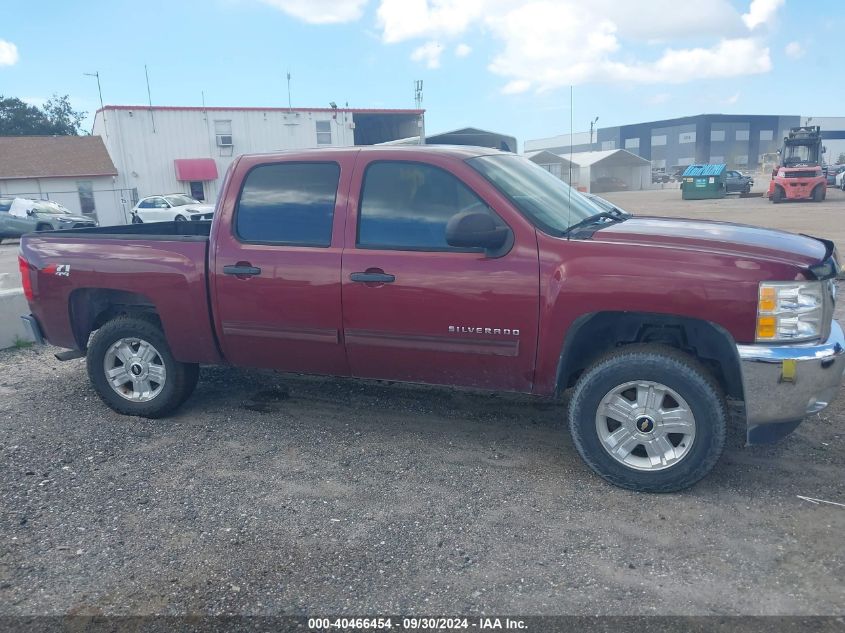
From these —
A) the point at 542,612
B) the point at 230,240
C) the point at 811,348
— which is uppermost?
the point at 230,240

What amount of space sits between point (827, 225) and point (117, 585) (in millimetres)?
20076

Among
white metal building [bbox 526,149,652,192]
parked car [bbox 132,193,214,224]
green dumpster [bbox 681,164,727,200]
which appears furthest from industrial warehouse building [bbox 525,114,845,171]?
parked car [bbox 132,193,214,224]

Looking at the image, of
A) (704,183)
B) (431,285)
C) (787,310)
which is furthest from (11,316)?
(704,183)

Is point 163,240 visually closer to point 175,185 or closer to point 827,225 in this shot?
point 827,225

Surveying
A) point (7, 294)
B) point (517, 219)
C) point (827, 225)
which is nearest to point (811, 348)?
point (517, 219)

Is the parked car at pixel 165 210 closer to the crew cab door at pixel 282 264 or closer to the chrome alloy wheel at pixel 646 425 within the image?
the crew cab door at pixel 282 264

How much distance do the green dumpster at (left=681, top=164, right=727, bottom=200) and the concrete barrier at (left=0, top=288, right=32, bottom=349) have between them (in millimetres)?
36655

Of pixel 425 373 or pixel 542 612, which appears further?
pixel 425 373

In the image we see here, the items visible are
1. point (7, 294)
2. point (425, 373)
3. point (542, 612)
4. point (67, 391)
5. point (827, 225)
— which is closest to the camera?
point (542, 612)

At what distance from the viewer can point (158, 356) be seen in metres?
5.04

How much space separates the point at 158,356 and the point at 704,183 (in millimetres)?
37683

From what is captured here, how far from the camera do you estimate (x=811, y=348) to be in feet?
11.4

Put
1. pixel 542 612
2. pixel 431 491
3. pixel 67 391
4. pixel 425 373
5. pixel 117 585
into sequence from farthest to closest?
pixel 67 391 → pixel 425 373 → pixel 431 491 → pixel 117 585 → pixel 542 612

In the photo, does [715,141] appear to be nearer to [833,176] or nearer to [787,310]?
[833,176]
